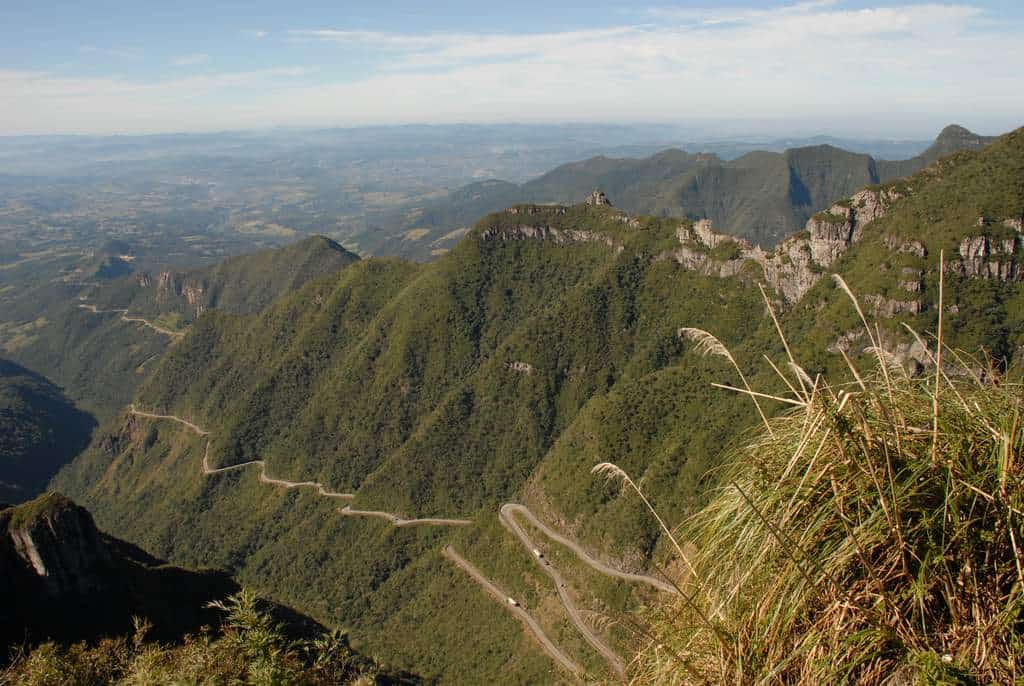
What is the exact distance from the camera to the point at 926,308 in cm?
5981

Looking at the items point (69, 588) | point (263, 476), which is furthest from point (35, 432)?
point (69, 588)

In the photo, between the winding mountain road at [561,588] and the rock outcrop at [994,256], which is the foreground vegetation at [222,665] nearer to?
Result: the winding mountain road at [561,588]

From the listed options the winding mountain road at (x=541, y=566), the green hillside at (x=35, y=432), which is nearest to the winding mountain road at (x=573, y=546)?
the winding mountain road at (x=541, y=566)

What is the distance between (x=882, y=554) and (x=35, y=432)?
647 ft

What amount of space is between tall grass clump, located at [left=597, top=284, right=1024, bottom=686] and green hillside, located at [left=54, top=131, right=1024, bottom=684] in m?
35.0

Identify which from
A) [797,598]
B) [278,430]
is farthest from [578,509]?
[278,430]

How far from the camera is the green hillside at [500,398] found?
6050 centimetres

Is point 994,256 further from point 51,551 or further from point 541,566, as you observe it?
point 51,551

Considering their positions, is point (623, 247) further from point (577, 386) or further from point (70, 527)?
point (70, 527)

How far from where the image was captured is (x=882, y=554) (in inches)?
192

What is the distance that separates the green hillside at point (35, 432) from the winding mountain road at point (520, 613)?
4265 inches

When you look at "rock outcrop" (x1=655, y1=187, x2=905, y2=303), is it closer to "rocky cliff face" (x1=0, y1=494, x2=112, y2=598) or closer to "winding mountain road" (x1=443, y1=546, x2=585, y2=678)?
"winding mountain road" (x1=443, y1=546, x2=585, y2=678)

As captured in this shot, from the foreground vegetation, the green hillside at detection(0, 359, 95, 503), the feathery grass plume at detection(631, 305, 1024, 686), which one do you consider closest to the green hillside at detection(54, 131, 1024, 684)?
the green hillside at detection(0, 359, 95, 503)

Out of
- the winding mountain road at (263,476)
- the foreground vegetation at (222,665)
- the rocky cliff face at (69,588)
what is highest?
the foreground vegetation at (222,665)
